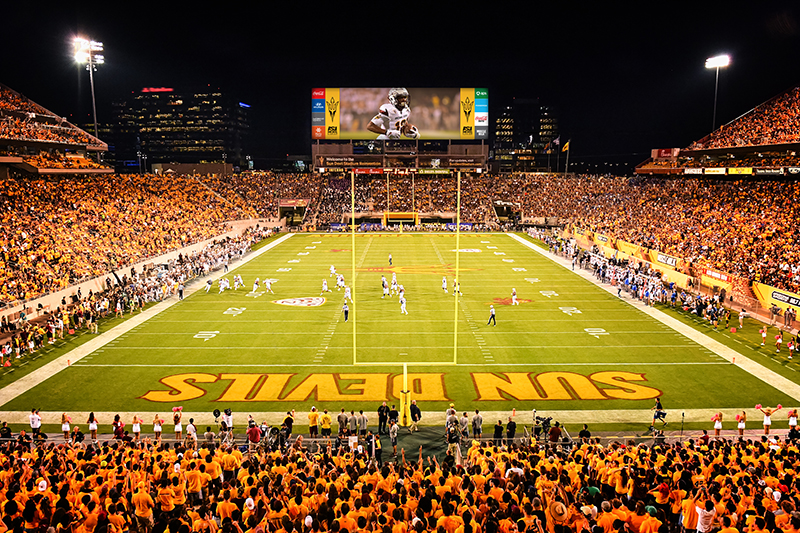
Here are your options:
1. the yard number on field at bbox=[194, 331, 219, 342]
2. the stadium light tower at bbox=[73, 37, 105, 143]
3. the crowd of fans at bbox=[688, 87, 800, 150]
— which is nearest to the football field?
the yard number on field at bbox=[194, 331, 219, 342]

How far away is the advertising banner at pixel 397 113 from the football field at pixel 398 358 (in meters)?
38.3

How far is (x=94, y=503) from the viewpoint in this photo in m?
6.49

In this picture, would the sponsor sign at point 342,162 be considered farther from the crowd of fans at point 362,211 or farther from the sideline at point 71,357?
the sideline at point 71,357

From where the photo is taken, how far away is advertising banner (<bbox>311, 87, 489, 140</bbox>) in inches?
2414

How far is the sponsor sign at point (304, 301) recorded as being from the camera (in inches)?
941

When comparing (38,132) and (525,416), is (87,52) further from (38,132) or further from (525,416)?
(525,416)

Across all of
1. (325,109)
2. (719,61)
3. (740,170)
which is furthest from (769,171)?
(325,109)

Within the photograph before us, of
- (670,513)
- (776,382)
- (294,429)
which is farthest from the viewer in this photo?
(776,382)

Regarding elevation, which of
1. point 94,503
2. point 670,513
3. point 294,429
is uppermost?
point 94,503

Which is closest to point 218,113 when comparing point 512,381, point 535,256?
point 535,256

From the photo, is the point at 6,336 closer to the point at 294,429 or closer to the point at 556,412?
the point at 294,429

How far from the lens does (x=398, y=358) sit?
17.0 m

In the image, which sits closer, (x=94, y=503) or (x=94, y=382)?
(x=94, y=503)

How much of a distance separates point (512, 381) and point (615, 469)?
7.09m
